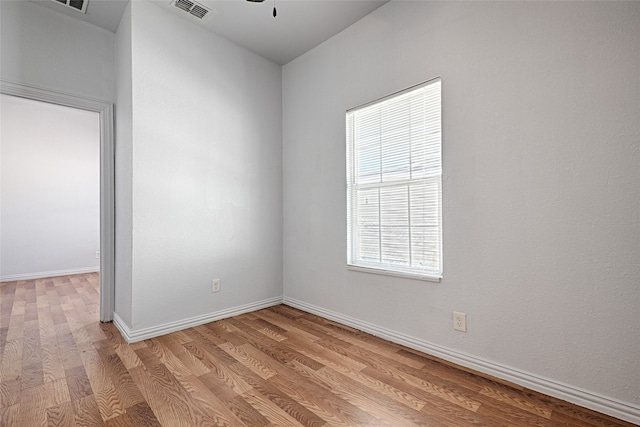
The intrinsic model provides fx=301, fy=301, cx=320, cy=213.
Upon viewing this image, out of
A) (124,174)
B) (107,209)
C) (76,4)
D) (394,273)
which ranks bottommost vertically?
(394,273)

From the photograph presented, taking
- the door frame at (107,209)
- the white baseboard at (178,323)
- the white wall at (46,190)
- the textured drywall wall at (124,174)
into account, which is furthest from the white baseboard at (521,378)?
the white wall at (46,190)

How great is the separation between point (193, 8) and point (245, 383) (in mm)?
3071

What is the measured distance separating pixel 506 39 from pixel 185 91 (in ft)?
8.64

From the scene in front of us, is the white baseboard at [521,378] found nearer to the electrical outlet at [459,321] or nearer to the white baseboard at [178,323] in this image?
the electrical outlet at [459,321]

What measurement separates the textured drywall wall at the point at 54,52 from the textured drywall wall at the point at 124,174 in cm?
14

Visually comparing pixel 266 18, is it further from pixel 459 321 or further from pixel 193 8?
pixel 459 321

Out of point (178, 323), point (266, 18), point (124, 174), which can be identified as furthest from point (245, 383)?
point (266, 18)

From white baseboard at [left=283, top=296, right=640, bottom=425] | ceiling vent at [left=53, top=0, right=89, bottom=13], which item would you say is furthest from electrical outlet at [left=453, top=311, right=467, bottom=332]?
ceiling vent at [left=53, top=0, right=89, bottom=13]

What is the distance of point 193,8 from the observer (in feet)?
8.80

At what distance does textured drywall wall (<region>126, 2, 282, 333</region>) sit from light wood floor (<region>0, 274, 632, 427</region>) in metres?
0.48

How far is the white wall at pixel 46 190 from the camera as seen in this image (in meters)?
4.93

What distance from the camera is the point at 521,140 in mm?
1851

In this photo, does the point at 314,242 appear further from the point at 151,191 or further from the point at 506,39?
the point at 506,39

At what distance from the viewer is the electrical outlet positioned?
82.1 inches
